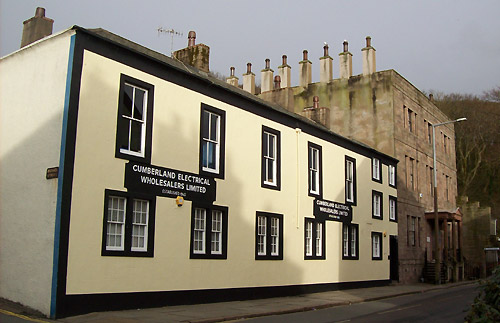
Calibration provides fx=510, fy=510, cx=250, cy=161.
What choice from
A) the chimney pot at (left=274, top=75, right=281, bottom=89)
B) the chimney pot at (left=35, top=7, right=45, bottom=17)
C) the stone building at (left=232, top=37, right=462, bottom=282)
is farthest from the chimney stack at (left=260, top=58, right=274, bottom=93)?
the chimney pot at (left=35, top=7, right=45, bottom=17)

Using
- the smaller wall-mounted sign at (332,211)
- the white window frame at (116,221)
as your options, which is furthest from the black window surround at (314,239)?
the white window frame at (116,221)

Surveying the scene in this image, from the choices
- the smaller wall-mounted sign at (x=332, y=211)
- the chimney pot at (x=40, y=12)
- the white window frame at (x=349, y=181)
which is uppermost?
the chimney pot at (x=40, y=12)

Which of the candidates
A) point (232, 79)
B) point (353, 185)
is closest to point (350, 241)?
point (353, 185)

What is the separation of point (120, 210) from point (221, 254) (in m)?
4.57

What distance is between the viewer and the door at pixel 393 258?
105 ft

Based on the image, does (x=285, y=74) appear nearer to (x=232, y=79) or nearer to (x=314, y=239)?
(x=232, y=79)

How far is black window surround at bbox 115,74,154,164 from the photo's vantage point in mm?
14430

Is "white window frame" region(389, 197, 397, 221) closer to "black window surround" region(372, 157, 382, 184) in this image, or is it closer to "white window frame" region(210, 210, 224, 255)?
"black window surround" region(372, 157, 382, 184)

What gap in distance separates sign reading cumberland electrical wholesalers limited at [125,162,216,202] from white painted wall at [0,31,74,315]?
2.31 m

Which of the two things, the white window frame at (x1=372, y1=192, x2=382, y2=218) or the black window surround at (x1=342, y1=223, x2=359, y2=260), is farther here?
the white window frame at (x1=372, y1=192, x2=382, y2=218)

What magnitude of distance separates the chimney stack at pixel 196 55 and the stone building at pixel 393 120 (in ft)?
34.0

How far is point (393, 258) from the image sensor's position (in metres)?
32.3

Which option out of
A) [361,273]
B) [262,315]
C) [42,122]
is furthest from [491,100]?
[42,122]

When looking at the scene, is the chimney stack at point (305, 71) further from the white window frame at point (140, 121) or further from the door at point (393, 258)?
the white window frame at point (140, 121)
